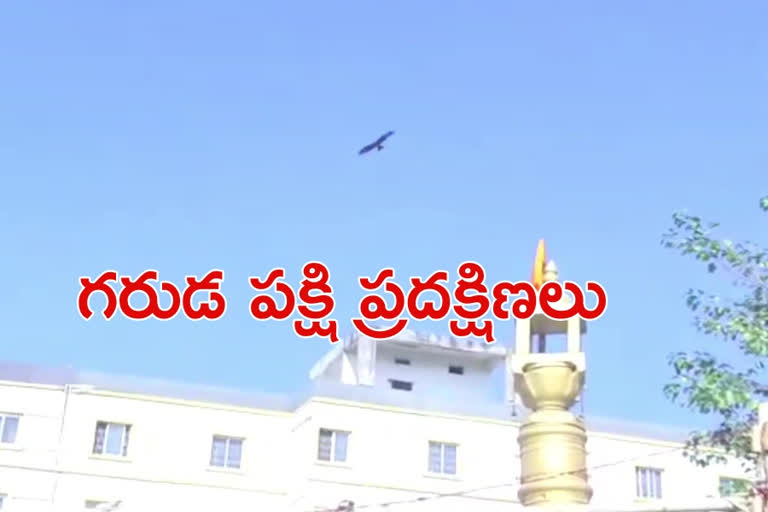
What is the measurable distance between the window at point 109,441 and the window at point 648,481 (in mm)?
16011

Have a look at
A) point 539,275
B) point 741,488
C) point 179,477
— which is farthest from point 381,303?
point 179,477

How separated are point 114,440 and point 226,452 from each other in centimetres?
337

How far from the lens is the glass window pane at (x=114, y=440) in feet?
115

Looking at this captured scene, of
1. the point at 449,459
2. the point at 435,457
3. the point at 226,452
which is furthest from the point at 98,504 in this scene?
the point at 449,459

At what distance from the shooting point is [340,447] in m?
35.6

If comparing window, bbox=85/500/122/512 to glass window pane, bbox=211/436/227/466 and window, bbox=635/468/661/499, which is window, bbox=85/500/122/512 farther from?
window, bbox=635/468/661/499

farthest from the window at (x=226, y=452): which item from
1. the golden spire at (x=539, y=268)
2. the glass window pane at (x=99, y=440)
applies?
the golden spire at (x=539, y=268)

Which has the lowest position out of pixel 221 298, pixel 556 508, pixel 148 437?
pixel 556 508

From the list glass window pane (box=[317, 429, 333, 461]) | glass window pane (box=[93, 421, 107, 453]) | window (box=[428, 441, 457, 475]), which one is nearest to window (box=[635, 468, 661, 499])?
window (box=[428, 441, 457, 475])

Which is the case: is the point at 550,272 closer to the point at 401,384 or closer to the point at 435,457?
the point at 435,457

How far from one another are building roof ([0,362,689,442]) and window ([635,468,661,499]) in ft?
3.68

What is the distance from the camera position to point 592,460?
37.2m

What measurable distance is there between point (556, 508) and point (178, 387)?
74.9 feet

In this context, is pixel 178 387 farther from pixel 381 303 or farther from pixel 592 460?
pixel 381 303
